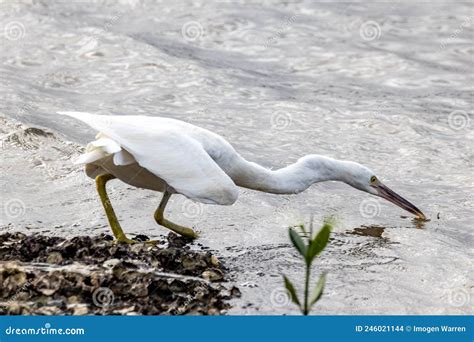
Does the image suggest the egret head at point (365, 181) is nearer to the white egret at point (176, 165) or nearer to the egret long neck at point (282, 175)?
the white egret at point (176, 165)

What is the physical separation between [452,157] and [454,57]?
4988mm

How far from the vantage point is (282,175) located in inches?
333

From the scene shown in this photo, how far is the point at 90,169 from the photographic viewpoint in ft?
27.5

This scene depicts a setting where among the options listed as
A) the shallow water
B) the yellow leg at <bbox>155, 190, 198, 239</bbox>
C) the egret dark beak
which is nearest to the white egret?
the yellow leg at <bbox>155, 190, 198, 239</bbox>

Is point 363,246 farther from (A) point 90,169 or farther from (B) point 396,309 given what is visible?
(A) point 90,169

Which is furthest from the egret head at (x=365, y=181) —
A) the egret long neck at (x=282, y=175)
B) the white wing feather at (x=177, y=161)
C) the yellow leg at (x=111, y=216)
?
the yellow leg at (x=111, y=216)

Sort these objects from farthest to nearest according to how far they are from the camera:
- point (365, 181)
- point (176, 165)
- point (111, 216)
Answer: point (365, 181)
point (111, 216)
point (176, 165)

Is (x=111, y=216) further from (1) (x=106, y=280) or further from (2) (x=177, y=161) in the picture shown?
(1) (x=106, y=280)

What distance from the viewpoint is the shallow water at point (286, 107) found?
819 centimetres

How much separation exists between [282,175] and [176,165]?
4.23ft

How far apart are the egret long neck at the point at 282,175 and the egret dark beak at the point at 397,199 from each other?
68cm

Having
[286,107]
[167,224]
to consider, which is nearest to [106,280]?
[167,224]

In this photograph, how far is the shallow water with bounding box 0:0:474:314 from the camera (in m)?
8.19

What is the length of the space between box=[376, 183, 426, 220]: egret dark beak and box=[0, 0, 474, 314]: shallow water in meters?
0.21
